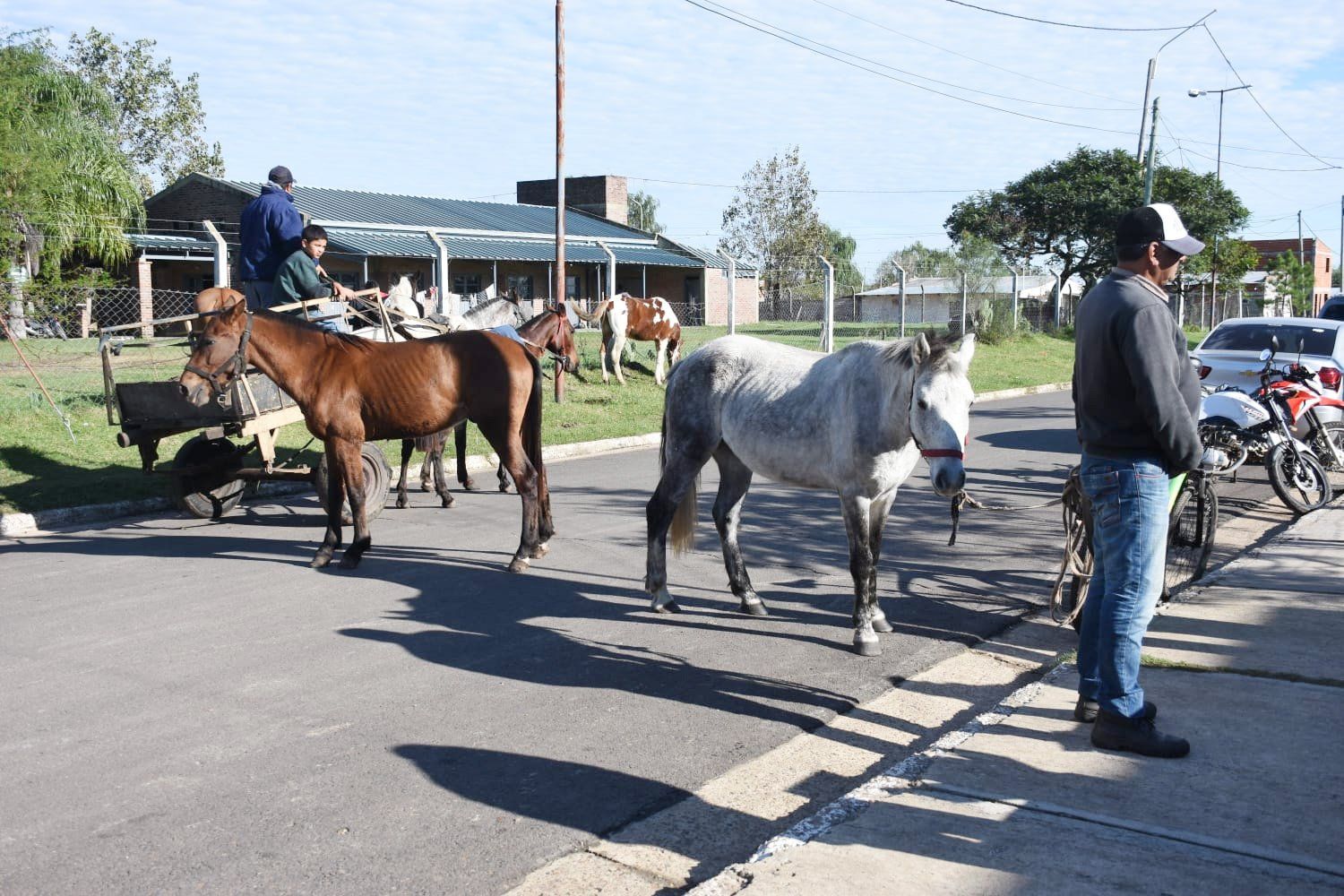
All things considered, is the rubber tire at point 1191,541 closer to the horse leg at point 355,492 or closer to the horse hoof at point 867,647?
the horse hoof at point 867,647

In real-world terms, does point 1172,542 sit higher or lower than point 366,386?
lower

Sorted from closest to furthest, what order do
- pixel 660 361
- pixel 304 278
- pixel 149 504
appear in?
pixel 304 278 → pixel 149 504 → pixel 660 361

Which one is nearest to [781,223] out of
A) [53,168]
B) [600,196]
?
[600,196]

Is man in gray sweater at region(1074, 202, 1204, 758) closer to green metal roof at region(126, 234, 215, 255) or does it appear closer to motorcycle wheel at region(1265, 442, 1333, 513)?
motorcycle wheel at region(1265, 442, 1333, 513)

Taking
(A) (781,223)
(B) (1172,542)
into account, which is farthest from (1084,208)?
(B) (1172,542)

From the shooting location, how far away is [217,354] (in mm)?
8258

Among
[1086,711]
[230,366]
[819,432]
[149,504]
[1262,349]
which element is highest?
[1262,349]

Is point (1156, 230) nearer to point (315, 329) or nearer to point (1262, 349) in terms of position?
point (315, 329)

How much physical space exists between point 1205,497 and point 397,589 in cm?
571

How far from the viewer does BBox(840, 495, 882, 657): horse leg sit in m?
Result: 6.39

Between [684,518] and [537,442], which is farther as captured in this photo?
[537,442]

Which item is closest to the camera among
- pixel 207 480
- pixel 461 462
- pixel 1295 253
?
pixel 207 480

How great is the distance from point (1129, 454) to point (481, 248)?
39577mm

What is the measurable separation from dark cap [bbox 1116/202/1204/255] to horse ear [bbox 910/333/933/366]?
1.34m
